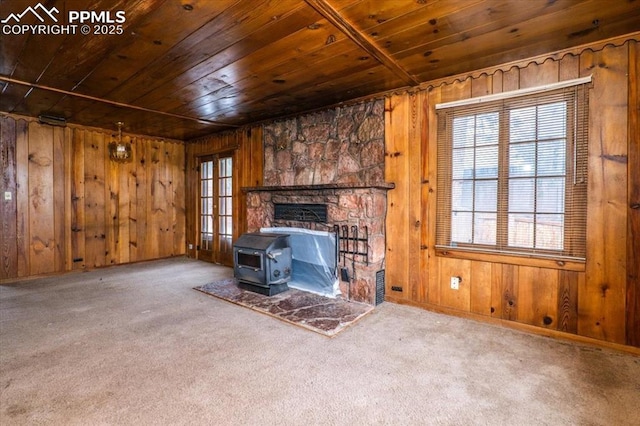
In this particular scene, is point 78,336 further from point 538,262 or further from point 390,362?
point 538,262

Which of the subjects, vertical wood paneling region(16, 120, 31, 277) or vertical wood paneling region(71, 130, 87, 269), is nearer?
vertical wood paneling region(16, 120, 31, 277)

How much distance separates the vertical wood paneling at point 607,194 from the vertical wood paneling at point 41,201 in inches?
263

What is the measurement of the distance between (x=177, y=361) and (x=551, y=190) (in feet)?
10.9

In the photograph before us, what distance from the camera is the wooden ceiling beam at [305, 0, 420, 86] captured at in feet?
6.27

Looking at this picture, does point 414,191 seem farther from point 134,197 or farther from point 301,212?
point 134,197

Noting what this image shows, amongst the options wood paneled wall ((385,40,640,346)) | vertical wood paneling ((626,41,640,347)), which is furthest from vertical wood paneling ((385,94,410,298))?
vertical wood paneling ((626,41,640,347))

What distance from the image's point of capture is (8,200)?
14.3ft

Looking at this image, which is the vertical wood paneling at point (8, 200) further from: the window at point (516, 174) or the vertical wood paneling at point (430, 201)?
the window at point (516, 174)

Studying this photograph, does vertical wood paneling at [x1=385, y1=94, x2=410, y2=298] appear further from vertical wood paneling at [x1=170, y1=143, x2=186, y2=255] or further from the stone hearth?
vertical wood paneling at [x1=170, y1=143, x2=186, y2=255]

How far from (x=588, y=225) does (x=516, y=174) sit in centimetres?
67

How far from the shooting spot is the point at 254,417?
1650 mm

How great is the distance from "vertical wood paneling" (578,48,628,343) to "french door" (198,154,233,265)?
479cm

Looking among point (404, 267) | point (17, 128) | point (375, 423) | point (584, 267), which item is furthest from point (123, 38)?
point (584, 267)

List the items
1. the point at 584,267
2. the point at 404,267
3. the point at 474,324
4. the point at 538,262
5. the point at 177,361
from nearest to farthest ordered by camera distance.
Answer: the point at 177,361 < the point at 584,267 < the point at 538,262 < the point at 474,324 < the point at 404,267
